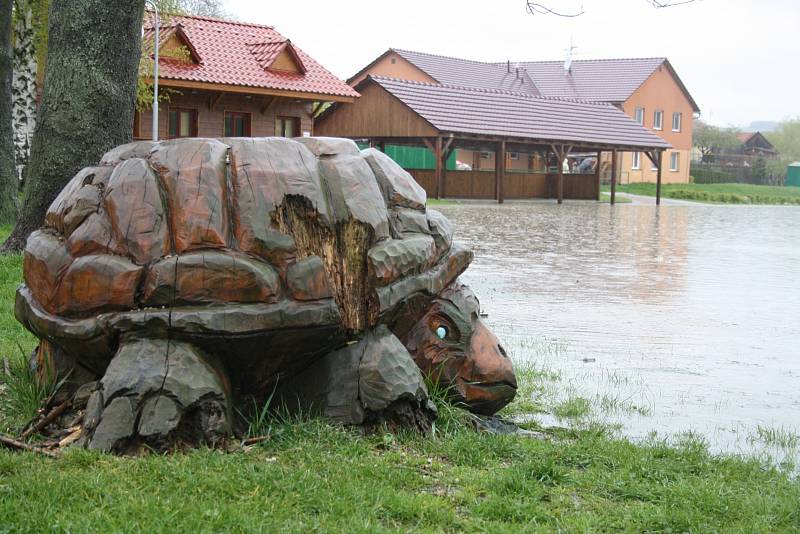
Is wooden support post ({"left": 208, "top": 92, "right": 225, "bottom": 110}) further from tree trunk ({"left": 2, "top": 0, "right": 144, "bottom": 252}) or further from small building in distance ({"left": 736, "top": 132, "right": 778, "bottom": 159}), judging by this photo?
small building in distance ({"left": 736, "top": 132, "right": 778, "bottom": 159})

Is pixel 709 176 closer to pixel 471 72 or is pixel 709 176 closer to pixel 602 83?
pixel 602 83

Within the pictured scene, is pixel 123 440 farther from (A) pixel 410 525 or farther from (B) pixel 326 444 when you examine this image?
(A) pixel 410 525

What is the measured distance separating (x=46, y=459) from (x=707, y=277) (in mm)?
11585

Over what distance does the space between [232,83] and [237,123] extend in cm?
290

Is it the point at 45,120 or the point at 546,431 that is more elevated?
the point at 45,120

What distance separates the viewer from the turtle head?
16.5ft

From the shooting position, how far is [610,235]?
71.5 feet

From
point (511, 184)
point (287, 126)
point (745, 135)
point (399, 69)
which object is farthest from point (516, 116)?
point (745, 135)

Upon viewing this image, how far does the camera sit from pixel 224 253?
14.1ft

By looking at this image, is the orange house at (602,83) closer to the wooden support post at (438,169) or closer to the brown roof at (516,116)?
the brown roof at (516,116)

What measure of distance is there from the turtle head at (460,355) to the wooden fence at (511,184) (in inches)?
1224

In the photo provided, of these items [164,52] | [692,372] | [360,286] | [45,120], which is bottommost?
[692,372]

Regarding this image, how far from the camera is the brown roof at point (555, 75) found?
56.8 m

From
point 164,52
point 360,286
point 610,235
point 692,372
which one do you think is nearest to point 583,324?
point 692,372
